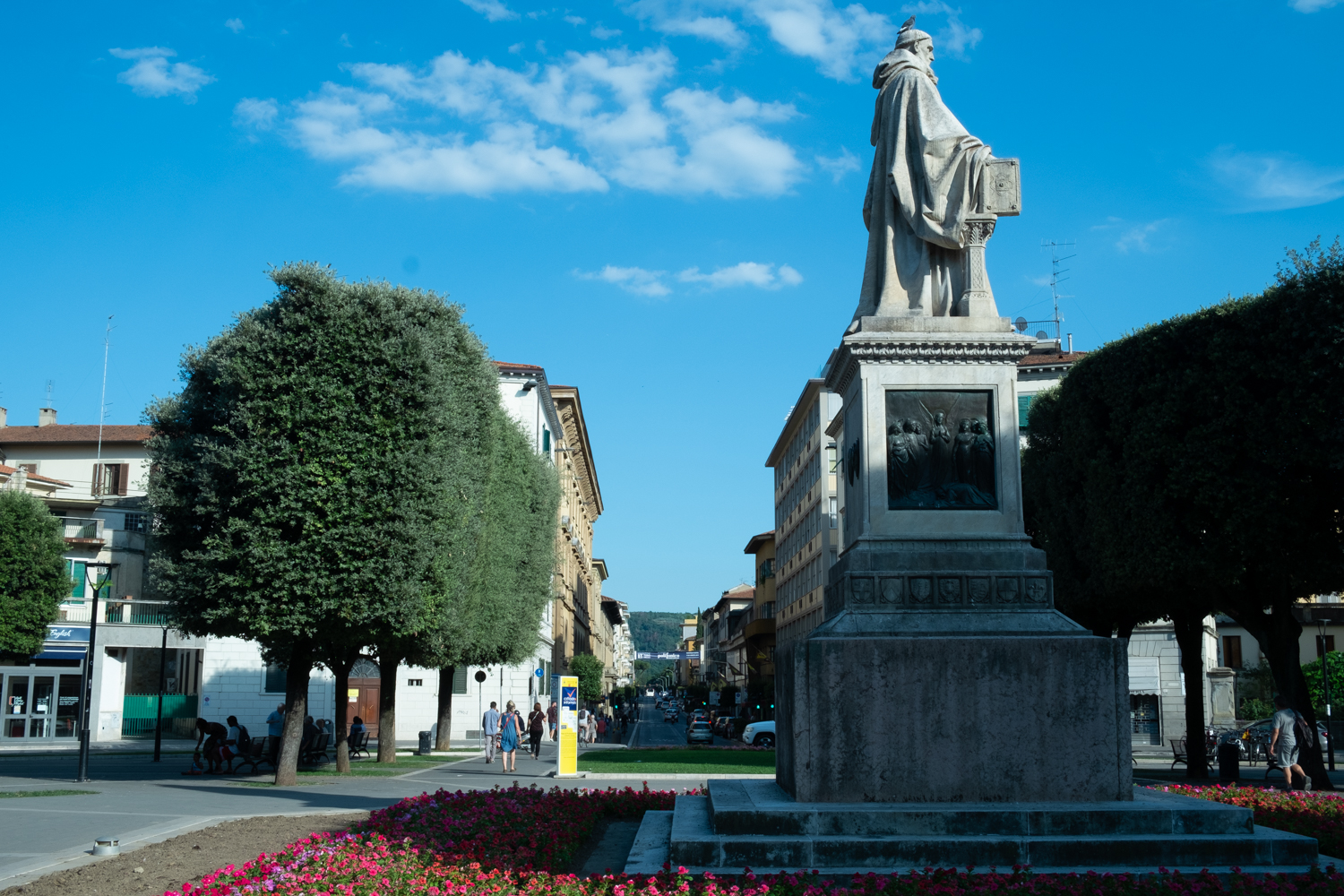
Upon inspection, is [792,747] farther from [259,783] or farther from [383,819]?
[259,783]

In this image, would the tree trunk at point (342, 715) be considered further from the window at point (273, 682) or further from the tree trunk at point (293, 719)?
the window at point (273, 682)

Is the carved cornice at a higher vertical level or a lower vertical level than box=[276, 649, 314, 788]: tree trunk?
higher

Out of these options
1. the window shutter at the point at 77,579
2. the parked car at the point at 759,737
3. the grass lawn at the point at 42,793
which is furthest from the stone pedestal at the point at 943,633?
the window shutter at the point at 77,579

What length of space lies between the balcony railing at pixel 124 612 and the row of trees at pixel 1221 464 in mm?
36732

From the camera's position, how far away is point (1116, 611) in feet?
90.8

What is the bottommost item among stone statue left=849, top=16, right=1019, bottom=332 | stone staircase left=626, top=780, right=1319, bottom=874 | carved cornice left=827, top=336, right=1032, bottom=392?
stone staircase left=626, top=780, right=1319, bottom=874

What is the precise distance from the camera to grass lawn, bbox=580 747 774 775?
21.8m

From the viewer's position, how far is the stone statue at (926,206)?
30.3 feet

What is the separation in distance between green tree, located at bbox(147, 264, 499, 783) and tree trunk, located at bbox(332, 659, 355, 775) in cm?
385

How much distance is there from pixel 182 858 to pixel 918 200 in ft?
29.4

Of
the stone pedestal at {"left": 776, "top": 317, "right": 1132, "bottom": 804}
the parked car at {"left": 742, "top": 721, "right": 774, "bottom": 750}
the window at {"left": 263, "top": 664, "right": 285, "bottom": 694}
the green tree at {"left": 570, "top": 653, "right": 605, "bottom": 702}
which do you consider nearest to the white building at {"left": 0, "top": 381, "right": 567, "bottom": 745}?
the window at {"left": 263, "top": 664, "right": 285, "bottom": 694}

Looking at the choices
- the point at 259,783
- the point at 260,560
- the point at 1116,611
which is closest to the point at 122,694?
the point at 259,783

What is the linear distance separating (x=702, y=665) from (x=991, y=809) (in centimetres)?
17732

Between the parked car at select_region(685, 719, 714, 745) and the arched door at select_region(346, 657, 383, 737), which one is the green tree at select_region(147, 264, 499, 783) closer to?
the arched door at select_region(346, 657, 383, 737)
